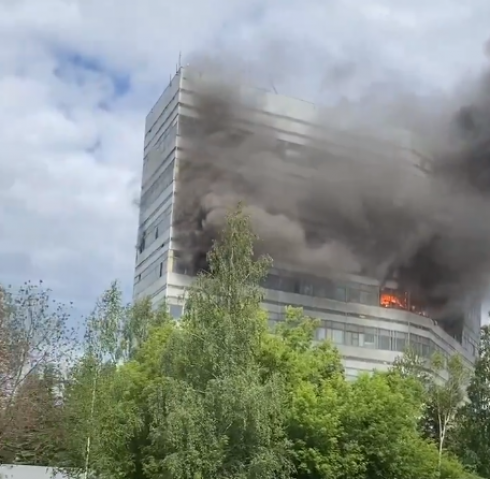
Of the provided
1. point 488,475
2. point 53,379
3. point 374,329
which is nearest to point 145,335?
point 53,379

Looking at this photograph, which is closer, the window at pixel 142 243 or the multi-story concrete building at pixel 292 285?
the multi-story concrete building at pixel 292 285

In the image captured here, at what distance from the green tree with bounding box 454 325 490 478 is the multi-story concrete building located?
3.31 metres

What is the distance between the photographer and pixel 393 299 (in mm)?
56562

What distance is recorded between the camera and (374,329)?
6869cm

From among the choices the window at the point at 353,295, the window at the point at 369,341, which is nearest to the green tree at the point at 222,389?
the window at the point at 353,295

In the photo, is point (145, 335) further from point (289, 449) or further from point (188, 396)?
point (188, 396)

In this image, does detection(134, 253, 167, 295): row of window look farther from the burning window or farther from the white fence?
the white fence

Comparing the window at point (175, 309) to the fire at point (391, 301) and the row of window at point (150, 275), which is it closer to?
the row of window at point (150, 275)

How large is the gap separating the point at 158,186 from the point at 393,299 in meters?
21.8

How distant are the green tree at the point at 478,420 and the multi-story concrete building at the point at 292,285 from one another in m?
3.31

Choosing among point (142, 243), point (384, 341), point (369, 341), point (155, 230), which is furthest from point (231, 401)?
point (142, 243)

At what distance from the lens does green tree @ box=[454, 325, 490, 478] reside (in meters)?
44.6

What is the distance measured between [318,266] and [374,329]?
1893cm

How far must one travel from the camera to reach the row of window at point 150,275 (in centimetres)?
6406
